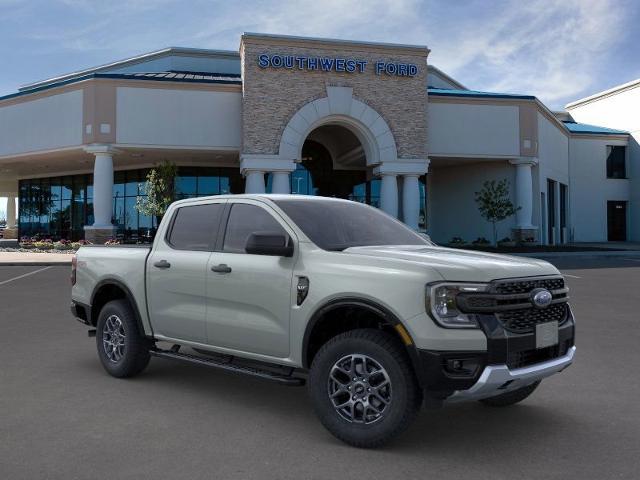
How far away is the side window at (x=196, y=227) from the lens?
5.78 metres

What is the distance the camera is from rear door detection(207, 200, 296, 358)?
4.86 metres

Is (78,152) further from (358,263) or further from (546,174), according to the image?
(358,263)

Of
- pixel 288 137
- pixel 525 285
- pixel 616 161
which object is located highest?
pixel 616 161

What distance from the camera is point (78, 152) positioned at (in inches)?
1281

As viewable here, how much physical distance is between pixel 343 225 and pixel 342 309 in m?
1.08

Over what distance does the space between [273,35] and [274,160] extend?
5931 mm

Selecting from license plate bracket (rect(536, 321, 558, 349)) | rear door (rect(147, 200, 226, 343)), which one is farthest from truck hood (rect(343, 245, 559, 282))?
rear door (rect(147, 200, 226, 343))

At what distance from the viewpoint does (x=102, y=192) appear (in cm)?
→ 3081

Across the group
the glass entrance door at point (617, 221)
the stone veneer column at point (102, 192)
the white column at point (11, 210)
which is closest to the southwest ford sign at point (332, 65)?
the stone veneer column at point (102, 192)

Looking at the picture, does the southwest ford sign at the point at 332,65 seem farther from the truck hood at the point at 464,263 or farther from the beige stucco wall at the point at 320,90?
the truck hood at the point at 464,263

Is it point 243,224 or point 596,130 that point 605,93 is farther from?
point 243,224

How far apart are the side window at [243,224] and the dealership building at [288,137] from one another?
24.1 metres

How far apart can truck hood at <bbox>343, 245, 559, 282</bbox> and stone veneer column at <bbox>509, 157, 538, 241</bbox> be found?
30.3m

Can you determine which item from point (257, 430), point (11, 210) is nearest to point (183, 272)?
point (257, 430)
